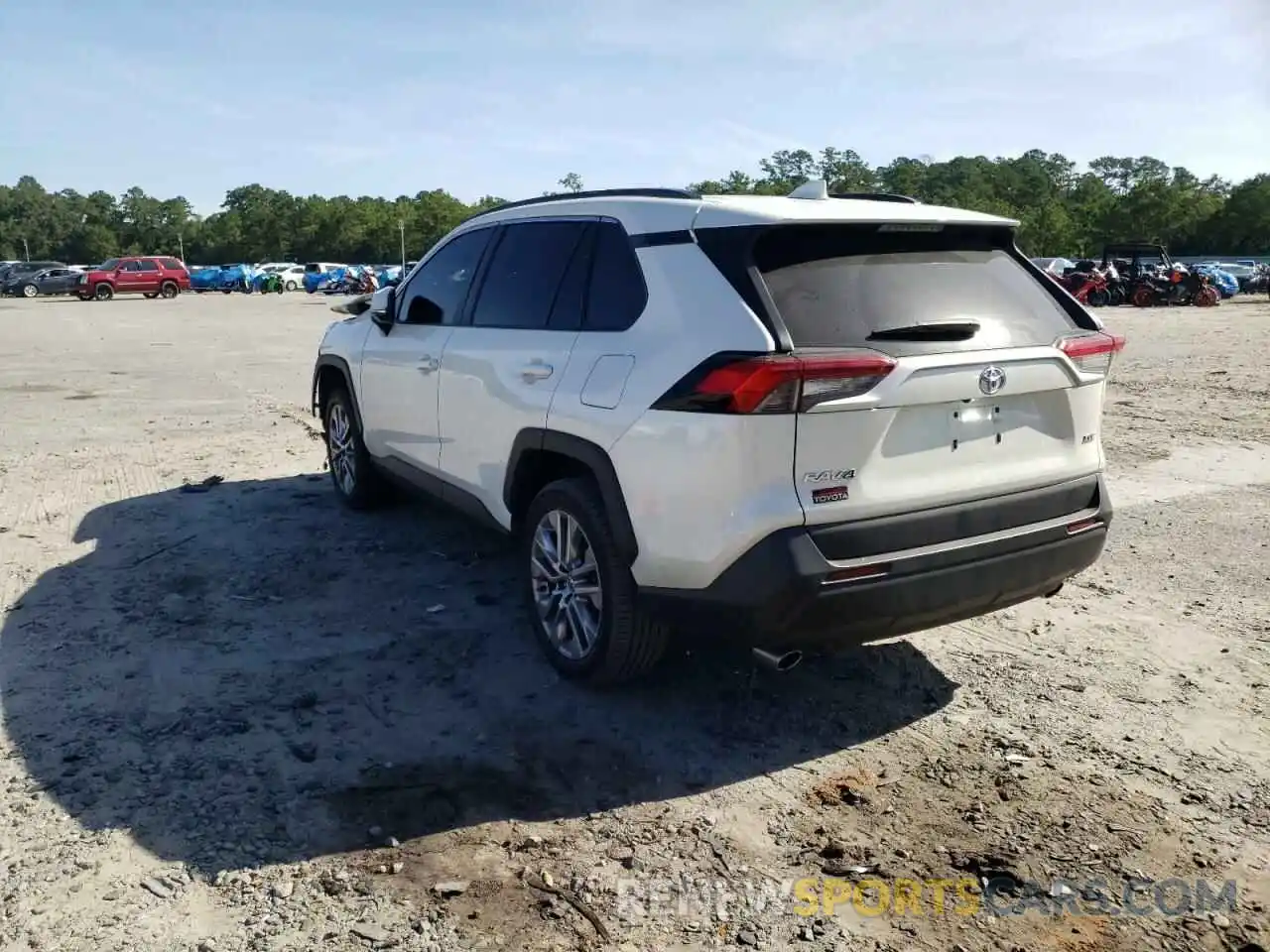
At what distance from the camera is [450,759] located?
3.60 metres

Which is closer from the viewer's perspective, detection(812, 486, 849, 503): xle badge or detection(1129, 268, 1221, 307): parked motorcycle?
detection(812, 486, 849, 503): xle badge

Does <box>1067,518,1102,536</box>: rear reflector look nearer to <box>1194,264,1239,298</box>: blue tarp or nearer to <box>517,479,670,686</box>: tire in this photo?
<box>517,479,670,686</box>: tire

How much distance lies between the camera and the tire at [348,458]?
254 inches

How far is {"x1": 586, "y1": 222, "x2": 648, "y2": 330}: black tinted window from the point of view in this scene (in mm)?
3783

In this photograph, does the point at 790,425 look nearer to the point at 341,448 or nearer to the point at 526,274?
the point at 526,274

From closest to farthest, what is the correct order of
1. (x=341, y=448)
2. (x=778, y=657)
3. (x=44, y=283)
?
(x=778, y=657), (x=341, y=448), (x=44, y=283)

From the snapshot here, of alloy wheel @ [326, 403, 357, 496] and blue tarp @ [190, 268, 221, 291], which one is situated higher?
blue tarp @ [190, 268, 221, 291]

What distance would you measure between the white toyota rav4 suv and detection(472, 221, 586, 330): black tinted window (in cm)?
4

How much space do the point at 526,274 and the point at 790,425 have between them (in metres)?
1.93

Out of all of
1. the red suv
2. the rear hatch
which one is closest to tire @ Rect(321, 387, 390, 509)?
the rear hatch

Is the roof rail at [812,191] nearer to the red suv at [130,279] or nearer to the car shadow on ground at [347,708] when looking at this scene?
the car shadow on ground at [347,708]

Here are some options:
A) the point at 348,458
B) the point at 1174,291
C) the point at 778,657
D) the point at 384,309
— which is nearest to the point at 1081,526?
the point at 778,657

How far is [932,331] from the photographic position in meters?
3.41

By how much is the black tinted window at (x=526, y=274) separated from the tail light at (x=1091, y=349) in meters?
1.99
